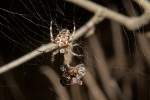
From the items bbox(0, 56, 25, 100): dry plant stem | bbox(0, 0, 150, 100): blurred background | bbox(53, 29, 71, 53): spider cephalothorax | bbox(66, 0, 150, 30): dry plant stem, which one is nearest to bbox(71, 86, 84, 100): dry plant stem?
bbox(0, 0, 150, 100): blurred background

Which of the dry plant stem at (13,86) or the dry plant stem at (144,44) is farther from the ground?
the dry plant stem at (144,44)

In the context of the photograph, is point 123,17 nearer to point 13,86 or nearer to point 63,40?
point 63,40

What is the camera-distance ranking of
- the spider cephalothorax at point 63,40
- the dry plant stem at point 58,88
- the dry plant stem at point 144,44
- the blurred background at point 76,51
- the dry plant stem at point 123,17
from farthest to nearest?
the dry plant stem at point 58,88
the dry plant stem at point 144,44
the blurred background at point 76,51
the spider cephalothorax at point 63,40
the dry plant stem at point 123,17

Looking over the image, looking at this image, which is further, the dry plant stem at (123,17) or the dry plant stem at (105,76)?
the dry plant stem at (105,76)

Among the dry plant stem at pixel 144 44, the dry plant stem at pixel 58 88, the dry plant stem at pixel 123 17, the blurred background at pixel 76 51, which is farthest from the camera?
the dry plant stem at pixel 58 88

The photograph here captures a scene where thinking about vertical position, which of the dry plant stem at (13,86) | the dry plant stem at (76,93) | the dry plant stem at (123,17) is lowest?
the dry plant stem at (76,93)

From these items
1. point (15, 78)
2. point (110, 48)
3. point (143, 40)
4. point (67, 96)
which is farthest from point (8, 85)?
point (143, 40)

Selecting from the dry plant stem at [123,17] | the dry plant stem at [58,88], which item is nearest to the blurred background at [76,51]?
the dry plant stem at [58,88]

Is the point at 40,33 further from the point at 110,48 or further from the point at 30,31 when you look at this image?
the point at 110,48

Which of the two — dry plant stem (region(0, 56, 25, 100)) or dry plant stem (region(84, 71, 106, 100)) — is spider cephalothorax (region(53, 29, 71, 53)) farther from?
dry plant stem (region(0, 56, 25, 100))

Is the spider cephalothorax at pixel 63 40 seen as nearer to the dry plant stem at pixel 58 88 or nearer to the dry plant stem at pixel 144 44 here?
the dry plant stem at pixel 144 44
